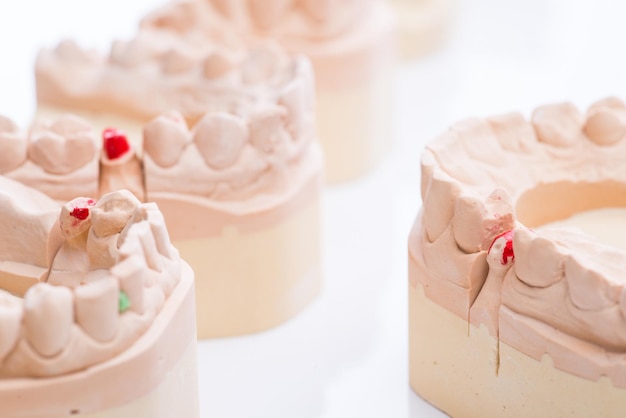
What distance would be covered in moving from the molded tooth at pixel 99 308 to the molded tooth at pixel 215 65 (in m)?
1.61

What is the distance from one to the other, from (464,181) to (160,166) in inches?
34.5

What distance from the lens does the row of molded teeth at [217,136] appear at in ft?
12.7

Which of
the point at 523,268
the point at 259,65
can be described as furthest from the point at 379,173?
the point at 523,268

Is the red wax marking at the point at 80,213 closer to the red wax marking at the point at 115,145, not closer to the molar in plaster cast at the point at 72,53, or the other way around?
the red wax marking at the point at 115,145

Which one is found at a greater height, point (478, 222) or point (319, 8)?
point (319, 8)

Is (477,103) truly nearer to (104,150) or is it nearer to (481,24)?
(481,24)

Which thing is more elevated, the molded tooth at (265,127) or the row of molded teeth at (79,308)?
the molded tooth at (265,127)

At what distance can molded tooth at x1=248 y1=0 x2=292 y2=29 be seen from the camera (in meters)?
4.99

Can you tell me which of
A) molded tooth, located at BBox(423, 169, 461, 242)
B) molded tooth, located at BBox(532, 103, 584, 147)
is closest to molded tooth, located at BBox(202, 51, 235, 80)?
molded tooth, located at BBox(532, 103, 584, 147)

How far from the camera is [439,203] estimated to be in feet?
11.3

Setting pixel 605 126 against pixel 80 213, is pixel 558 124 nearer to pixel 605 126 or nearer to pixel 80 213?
pixel 605 126

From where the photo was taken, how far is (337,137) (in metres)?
5.03

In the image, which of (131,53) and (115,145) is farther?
(131,53)

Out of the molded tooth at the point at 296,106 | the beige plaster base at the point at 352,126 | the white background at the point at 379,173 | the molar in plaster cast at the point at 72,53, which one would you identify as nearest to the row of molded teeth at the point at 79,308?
the white background at the point at 379,173
